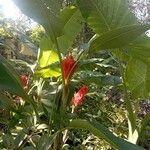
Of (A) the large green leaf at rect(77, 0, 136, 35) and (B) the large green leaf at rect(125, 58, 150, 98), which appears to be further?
(B) the large green leaf at rect(125, 58, 150, 98)

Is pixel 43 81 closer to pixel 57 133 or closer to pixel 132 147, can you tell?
pixel 57 133

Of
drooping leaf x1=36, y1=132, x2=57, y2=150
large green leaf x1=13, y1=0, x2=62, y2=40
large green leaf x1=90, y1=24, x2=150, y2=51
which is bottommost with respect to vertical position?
drooping leaf x1=36, y1=132, x2=57, y2=150

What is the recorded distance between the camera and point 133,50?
72.5 inches

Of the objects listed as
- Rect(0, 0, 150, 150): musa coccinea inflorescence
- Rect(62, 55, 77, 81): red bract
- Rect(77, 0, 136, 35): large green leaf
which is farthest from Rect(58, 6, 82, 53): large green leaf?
Rect(62, 55, 77, 81): red bract

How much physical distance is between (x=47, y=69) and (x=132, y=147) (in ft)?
2.53

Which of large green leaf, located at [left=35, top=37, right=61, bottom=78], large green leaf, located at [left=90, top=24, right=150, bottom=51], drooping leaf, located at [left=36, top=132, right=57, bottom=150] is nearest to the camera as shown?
large green leaf, located at [left=90, top=24, right=150, bottom=51]

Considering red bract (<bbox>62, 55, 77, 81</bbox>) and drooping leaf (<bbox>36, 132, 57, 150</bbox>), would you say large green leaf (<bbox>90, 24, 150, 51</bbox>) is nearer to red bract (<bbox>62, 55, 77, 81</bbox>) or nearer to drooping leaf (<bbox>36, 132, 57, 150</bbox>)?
red bract (<bbox>62, 55, 77, 81</bbox>)

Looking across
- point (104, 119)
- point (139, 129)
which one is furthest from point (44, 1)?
point (104, 119)

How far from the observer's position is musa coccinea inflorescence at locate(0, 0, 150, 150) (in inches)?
58.1

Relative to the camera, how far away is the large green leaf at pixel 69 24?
1.95 meters

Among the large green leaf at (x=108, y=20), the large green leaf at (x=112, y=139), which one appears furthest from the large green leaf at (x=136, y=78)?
the large green leaf at (x=112, y=139)

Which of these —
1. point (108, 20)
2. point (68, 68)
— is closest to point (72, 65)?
point (68, 68)

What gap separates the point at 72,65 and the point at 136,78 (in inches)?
20.3

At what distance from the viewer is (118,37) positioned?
4.99 feet
